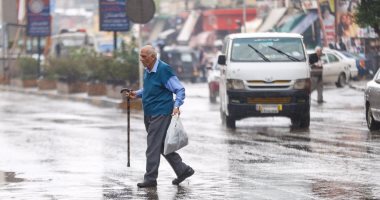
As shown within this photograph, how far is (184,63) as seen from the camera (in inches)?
2815

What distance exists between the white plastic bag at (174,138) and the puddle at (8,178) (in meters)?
2.15

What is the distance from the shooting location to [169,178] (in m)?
15.1

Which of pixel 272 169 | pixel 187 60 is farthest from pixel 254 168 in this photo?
pixel 187 60

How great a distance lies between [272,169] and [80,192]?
124 inches

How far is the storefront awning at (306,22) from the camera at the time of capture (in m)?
63.7

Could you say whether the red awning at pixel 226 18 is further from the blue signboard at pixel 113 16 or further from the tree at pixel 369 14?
the tree at pixel 369 14

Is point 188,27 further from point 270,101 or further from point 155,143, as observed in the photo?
point 155,143

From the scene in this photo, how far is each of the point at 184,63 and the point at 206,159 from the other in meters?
53.9

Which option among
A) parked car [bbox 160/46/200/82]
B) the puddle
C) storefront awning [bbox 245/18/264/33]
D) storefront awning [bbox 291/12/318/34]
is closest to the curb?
storefront awning [bbox 291/12/318/34]

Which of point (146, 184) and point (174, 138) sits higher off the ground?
point (174, 138)

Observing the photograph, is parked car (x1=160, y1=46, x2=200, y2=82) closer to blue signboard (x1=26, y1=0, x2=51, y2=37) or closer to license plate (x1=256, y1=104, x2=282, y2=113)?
blue signboard (x1=26, y1=0, x2=51, y2=37)

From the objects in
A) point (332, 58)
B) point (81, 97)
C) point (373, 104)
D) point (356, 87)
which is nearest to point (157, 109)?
point (373, 104)

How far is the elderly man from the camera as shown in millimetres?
14047

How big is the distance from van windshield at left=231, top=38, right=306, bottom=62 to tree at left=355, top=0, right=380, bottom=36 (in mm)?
5403
